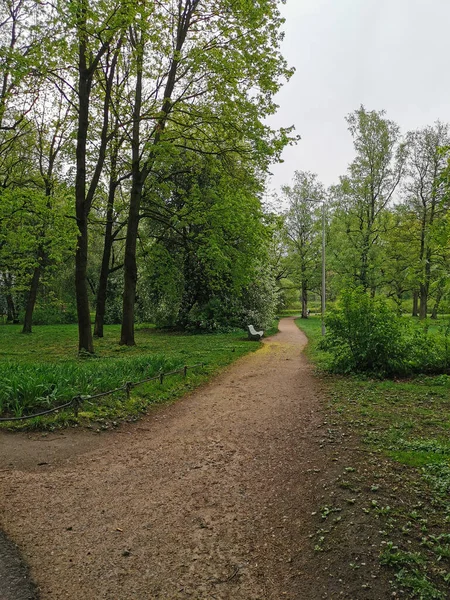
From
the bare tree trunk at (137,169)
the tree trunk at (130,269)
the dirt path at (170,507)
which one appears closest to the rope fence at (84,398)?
the dirt path at (170,507)

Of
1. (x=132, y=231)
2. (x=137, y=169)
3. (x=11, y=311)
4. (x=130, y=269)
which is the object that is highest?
(x=137, y=169)

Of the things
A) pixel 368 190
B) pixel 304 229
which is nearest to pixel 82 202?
pixel 368 190

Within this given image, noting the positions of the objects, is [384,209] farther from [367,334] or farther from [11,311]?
[11,311]

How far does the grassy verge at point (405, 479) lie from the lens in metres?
2.79

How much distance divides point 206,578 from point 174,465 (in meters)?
2.11

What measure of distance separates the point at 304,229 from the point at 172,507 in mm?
40575

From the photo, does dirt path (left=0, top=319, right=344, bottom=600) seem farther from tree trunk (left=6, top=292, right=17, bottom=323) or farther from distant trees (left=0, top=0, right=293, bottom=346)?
tree trunk (left=6, top=292, right=17, bottom=323)

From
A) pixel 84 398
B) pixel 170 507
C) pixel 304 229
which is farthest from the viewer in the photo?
pixel 304 229

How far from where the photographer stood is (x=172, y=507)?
3.94 meters

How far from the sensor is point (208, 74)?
13836 mm

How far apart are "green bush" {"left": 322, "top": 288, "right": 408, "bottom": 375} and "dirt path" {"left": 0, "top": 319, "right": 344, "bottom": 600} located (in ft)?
13.3

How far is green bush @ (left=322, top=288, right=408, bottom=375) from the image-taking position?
10047 millimetres

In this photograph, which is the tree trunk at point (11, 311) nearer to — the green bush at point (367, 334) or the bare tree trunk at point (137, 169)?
the bare tree trunk at point (137, 169)

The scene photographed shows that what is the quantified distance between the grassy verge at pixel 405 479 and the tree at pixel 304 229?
112ft
